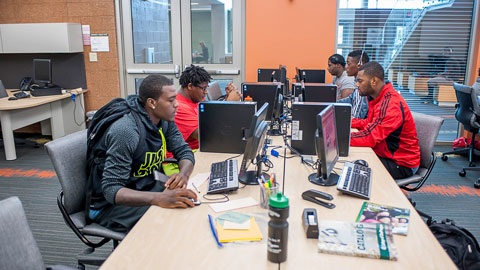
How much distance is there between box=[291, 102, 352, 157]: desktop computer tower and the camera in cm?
255

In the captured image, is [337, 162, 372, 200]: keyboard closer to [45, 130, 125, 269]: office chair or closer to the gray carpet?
[45, 130, 125, 269]: office chair

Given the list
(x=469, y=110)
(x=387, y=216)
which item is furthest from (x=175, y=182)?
(x=469, y=110)

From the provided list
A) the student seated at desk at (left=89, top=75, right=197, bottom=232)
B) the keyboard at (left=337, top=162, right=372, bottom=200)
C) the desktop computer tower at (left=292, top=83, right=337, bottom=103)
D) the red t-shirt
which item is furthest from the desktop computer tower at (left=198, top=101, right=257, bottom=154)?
the desktop computer tower at (left=292, top=83, right=337, bottom=103)

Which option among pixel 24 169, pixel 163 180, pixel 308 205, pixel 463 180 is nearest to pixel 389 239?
pixel 308 205

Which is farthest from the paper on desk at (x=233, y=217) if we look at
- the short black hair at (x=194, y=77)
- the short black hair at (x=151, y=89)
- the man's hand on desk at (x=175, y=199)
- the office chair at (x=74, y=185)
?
the short black hair at (x=194, y=77)

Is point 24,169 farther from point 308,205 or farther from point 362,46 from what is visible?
point 362,46

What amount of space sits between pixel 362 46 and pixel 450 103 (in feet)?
4.93

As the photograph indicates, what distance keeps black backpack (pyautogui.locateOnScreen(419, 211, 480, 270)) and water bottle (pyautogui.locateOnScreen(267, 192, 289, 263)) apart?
890 mm

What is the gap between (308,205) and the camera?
1813mm

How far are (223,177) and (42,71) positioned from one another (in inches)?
164

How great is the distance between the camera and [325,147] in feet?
6.15

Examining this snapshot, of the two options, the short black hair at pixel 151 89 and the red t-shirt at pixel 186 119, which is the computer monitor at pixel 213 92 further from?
the short black hair at pixel 151 89

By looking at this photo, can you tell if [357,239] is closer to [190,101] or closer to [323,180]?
[323,180]

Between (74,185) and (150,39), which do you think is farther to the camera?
(150,39)
